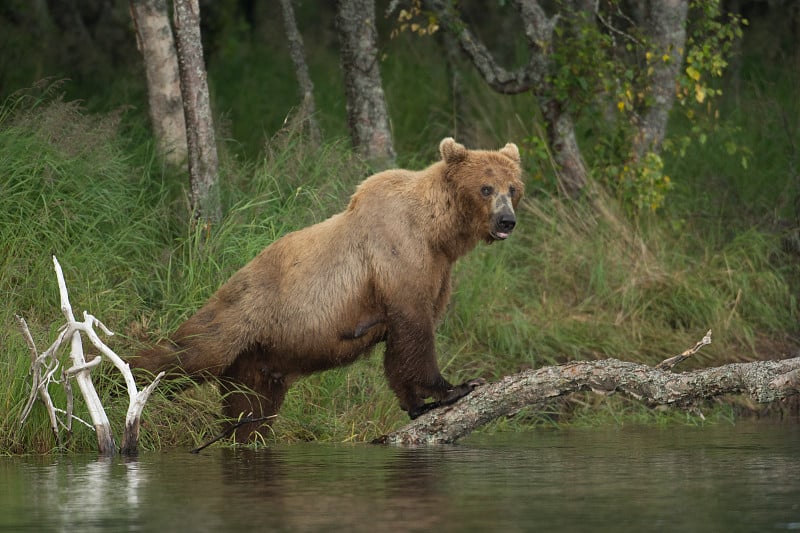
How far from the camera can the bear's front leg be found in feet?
26.4

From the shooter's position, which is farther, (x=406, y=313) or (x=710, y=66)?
(x=710, y=66)

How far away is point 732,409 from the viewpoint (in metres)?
11.1

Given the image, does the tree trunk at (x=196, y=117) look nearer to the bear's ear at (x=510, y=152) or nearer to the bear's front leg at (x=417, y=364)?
the bear's ear at (x=510, y=152)

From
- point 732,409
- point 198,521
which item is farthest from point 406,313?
point 732,409

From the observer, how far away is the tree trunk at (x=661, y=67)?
13086 mm

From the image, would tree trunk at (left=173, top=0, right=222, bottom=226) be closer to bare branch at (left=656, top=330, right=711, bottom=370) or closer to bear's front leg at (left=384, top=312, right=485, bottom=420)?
bear's front leg at (left=384, top=312, right=485, bottom=420)

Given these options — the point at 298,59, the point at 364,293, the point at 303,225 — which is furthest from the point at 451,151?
the point at 298,59

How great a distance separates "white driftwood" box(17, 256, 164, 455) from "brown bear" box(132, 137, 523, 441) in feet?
2.59

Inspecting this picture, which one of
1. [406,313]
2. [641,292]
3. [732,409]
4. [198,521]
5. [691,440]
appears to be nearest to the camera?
[198,521]

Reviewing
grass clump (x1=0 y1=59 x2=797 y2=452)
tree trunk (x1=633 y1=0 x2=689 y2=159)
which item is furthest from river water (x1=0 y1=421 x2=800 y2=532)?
tree trunk (x1=633 y1=0 x2=689 y2=159)

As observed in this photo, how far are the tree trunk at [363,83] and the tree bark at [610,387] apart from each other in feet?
15.4

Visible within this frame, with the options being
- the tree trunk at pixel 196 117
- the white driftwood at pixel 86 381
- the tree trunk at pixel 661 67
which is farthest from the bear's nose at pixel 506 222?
the tree trunk at pixel 661 67

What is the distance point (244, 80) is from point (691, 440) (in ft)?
29.4

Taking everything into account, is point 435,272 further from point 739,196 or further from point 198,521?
point 739,196
